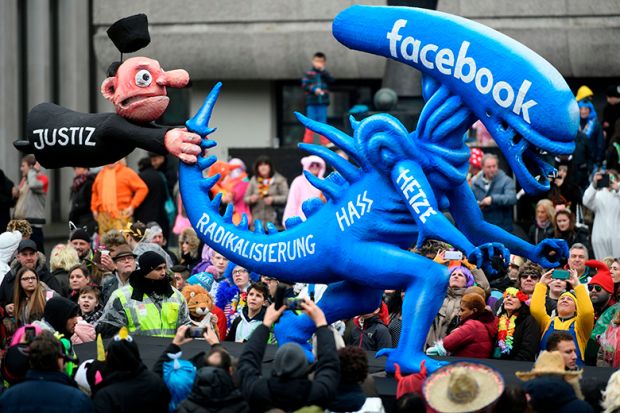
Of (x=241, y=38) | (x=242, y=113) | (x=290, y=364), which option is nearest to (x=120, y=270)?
(x=290, y=364)

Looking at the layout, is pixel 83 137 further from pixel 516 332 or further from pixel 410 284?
pixel 516 332

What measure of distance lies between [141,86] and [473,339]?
9.41ft

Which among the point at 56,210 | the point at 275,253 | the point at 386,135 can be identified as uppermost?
the point at 386,135

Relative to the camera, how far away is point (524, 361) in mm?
9305

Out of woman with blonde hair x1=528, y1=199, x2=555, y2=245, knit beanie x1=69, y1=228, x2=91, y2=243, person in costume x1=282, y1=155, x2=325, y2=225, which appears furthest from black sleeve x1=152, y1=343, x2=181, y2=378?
person in costume x1=282, y1=155, x2=325, y2=225

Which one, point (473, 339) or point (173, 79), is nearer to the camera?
point (173, 79)

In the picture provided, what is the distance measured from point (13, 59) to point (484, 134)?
839 centimetres

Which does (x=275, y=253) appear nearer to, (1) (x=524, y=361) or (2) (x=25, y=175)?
(1) (x=524, y=361)

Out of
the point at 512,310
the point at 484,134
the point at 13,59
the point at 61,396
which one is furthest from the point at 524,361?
the point at 13,59

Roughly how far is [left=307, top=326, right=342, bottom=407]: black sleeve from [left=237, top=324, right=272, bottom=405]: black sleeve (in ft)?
0.87

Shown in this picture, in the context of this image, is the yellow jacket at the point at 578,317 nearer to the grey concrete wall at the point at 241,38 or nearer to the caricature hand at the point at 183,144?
the caricature hand at the point at 183,144

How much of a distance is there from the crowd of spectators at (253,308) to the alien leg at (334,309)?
22 cm

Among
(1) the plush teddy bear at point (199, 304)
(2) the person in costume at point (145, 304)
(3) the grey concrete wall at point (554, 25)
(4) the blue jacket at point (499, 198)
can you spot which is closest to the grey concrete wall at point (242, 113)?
(3) the grey concrete wall at point (554, 25)

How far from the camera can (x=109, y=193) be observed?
572 inches
